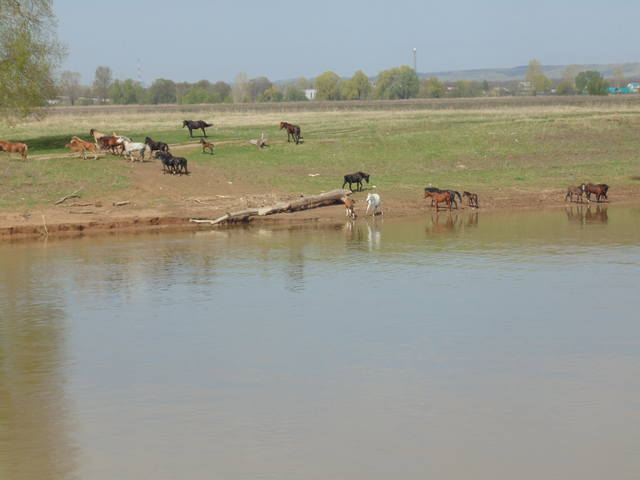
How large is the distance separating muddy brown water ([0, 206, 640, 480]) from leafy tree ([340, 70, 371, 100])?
168 meters

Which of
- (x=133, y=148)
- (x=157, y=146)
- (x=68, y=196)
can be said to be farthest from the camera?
(x=157, y=146)

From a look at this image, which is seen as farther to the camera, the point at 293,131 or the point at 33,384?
the point at 293,131

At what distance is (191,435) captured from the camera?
11.6m

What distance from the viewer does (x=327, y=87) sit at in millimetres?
194750

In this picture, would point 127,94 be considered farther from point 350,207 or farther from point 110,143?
point 350,207

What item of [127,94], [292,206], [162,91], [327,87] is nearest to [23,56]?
[292,206]

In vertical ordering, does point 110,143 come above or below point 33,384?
above

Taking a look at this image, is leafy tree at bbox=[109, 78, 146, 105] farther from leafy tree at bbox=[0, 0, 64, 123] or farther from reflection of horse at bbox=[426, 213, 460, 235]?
reflection of horse at bbox=[426, 213, 460, 235]

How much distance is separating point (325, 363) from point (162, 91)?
17531cm

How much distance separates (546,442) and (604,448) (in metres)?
0.69

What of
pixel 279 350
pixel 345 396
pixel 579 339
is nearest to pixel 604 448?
pixel 345 396

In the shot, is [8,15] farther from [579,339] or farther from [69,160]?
[579,339]

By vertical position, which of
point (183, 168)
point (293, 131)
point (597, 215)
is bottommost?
point (597, 215)

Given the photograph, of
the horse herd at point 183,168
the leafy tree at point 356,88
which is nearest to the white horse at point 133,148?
the horse herd at point 183,168
